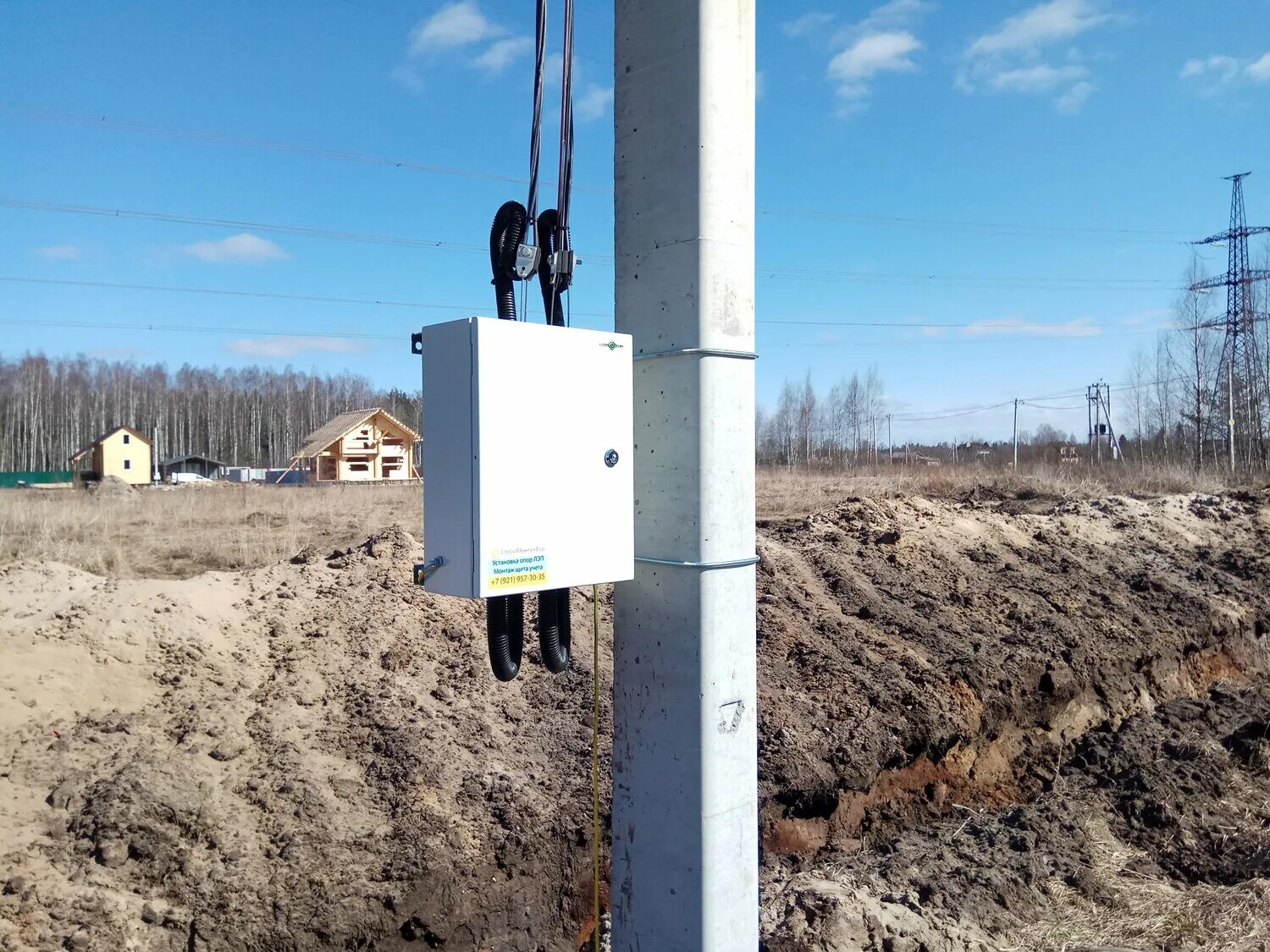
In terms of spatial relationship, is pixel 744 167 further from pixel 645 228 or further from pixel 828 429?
pixel 828 429

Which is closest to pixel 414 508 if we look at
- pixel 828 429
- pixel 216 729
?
A: pixel 216 729

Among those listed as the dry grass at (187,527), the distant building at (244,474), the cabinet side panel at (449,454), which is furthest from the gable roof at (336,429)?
the cabinet side panel at (449,454)

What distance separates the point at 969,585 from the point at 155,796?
7.38 m

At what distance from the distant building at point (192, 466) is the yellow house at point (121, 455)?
591 centimetres

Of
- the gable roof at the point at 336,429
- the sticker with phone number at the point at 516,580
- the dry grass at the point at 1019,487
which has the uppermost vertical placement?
the gable roof at the point at 336,429

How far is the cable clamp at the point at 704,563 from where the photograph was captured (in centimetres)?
223

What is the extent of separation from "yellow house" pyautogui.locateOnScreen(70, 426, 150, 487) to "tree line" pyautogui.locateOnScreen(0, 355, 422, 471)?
8.86 m

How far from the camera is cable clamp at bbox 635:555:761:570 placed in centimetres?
223

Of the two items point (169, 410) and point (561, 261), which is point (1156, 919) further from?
point (169, 410)

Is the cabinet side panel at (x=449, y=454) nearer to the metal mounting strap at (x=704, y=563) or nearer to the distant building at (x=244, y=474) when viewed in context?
the metal mounting strap at (x=704, y=563)

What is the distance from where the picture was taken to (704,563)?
7.32 ft

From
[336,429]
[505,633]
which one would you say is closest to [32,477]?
[336,429]

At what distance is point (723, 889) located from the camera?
7.27ft

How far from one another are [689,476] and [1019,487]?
61.5ft
